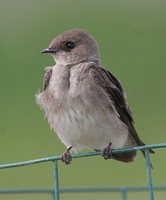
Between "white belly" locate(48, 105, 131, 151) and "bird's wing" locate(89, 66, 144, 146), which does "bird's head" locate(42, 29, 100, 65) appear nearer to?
"bird's wing" locate(89, 66, 144, 146)

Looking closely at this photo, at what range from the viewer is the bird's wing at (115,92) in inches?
244

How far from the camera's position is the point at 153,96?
35.4 feet

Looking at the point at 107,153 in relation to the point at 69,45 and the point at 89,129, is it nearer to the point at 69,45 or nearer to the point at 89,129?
the point at 89,129

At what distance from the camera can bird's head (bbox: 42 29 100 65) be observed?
6465mm

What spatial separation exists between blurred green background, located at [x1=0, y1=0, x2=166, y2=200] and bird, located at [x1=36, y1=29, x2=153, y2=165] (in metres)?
1.69

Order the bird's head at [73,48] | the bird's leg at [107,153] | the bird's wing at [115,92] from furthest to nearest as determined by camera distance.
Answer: the bird's head at [73,48] < the bird's wing at [115,92] < the bird's leg at [107,153]

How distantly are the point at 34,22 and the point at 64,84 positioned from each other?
8000 mm

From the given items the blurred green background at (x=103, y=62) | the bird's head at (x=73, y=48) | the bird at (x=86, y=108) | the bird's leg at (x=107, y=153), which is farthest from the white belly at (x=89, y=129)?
the blurred green background at (x=103, y=62)

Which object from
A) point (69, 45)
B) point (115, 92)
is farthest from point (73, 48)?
point (115, 92)

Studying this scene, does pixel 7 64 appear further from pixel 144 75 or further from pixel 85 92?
pixel 85 92

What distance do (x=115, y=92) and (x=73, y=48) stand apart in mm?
511

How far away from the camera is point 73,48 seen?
6562 millimetres

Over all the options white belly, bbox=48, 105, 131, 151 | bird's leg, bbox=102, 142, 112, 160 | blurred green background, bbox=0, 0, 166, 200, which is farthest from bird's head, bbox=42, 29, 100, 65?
blurred green background, bbox=0, 0, 166, 200

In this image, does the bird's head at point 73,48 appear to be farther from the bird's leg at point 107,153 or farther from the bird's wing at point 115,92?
the bird's leg at point 107,153
